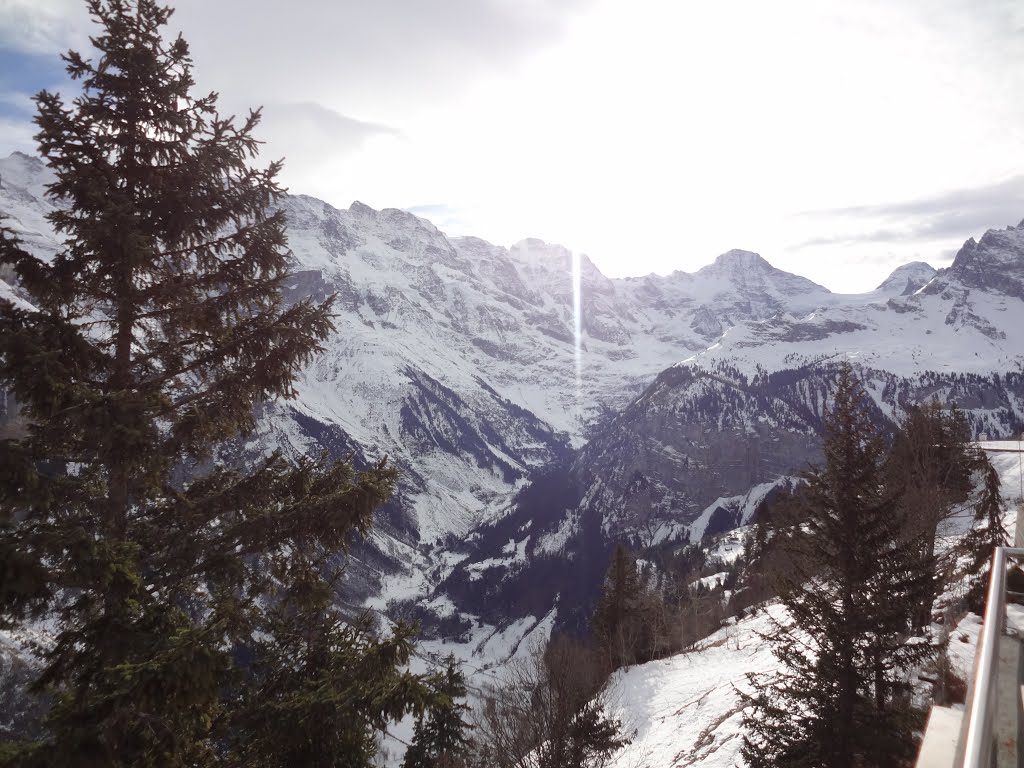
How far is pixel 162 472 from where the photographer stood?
6703mm

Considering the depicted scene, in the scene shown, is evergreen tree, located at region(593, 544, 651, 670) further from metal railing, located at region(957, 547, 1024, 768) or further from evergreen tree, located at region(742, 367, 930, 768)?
metal railing, located at region(957, 547, 1024, 768)

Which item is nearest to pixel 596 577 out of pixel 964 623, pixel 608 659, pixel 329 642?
pixel 608 659

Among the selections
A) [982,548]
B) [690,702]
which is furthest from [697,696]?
[982,548]

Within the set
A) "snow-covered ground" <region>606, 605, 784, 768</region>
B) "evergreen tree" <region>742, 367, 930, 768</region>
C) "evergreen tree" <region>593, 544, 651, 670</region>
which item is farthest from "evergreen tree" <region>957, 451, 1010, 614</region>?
"evergreen tree" <region>593, 544, 651, 670</region>

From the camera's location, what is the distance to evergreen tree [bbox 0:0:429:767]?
17.6 ft

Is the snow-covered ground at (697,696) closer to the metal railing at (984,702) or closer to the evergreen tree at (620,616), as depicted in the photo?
the metal railing at (984,702)

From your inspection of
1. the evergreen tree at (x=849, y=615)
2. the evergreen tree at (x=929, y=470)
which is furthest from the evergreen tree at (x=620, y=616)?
the evergreen tree at (x=849, y=615)

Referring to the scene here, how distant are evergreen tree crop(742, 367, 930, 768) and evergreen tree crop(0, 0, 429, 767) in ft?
33.5

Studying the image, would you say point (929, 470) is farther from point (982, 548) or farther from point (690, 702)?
point (690, 702)

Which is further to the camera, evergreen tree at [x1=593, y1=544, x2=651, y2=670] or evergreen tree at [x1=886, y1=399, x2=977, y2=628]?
evergreen tree at [x1=593, y1=544, x2=651, y2=670]

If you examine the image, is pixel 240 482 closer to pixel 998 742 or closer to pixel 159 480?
pixel 159 480

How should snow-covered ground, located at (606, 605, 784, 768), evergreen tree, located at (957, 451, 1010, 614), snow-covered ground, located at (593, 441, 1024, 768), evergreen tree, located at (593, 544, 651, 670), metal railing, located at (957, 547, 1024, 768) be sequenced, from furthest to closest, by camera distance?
1. evergreen tree, located at (593, 544, 651, 670)
2. snow-covered ground, located at (606, 605, 784, 768)
3. evergreen tree, located at (957, 451, 1010, 614)
4. snow-covered ground, located at (593, 441, 1024, 768)
5. metal railing, located at (957, 547, 1024, 768)

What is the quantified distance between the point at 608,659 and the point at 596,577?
160 m

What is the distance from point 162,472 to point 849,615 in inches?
550
